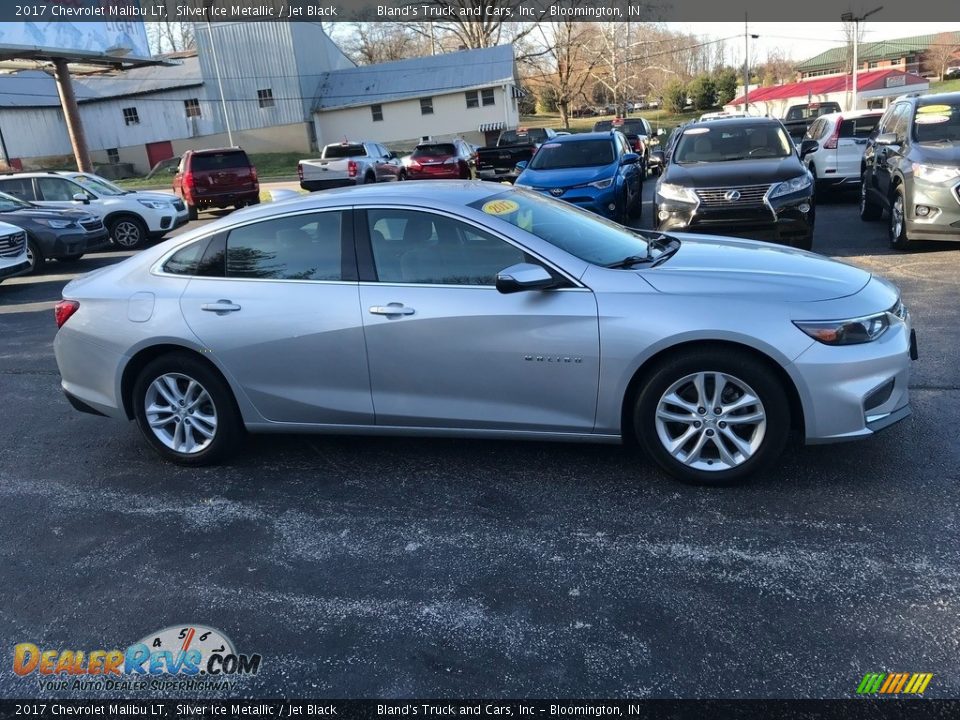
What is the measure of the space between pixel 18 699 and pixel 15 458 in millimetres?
2731

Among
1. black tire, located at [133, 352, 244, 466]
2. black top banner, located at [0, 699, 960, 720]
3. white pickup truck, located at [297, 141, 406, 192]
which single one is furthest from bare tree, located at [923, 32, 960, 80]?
black top banner, located at [0, 699, 960, 720]

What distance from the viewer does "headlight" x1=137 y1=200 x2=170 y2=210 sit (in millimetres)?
15743

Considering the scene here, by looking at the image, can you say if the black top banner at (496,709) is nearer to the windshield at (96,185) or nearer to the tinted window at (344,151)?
the windshield at (96,185)

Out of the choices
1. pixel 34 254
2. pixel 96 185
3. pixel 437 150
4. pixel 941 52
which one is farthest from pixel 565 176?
pixel 941 52

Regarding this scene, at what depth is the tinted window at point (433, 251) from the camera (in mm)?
4082

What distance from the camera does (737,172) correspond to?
29.9 feet

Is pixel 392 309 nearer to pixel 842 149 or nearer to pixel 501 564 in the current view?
pixel 501 564

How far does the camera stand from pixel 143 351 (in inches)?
180

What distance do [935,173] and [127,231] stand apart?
1424 cm

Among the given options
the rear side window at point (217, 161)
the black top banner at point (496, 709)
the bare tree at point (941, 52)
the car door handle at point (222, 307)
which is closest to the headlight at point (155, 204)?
the rear side window at point (217, 161)

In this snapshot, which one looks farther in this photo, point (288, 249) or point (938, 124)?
point (938, 124)

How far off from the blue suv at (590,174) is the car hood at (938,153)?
4.06m

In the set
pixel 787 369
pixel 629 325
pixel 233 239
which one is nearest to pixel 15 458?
pixel 233 239

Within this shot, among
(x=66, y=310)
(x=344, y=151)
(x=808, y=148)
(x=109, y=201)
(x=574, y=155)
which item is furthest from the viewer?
(x=344, y=151)
